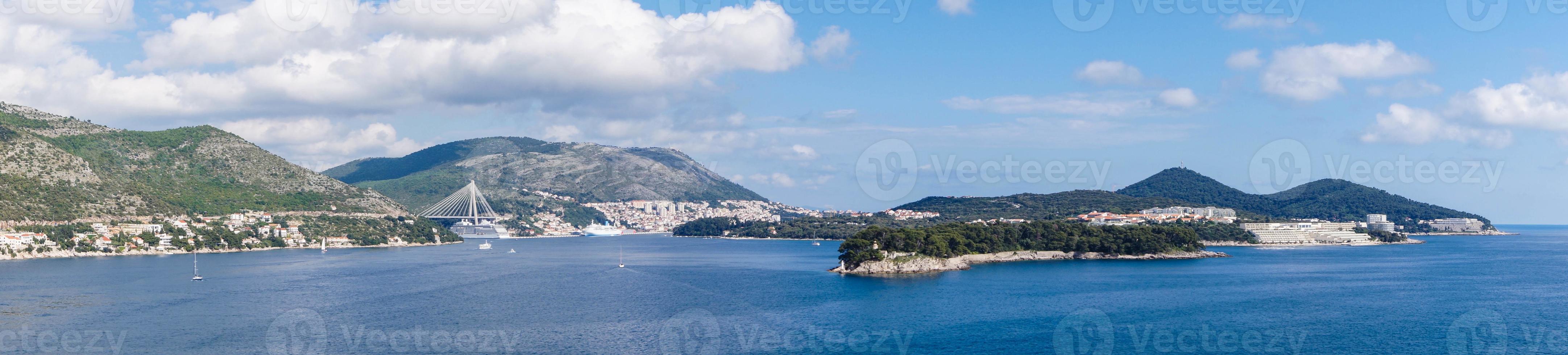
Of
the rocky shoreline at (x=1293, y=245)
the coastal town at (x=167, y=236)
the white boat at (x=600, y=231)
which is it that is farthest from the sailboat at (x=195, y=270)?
the white boat at (x=600, y=231)

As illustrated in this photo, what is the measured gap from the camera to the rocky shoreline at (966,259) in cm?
5778

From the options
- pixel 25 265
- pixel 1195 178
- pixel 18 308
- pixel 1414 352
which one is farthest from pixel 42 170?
pixel 1195 178

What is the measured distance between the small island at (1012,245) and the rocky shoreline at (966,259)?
0.19 ft

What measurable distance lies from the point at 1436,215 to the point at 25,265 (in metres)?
171

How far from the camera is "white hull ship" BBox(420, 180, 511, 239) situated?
143000 millimetres

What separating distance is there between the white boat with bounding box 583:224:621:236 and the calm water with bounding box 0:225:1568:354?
312ft

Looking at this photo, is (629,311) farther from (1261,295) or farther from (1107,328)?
(1261,295)

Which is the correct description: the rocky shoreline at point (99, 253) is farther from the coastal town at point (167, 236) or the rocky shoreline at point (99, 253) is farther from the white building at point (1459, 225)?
the white building at point (1459, 225)

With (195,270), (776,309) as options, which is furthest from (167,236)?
(776,309)

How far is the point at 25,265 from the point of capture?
60406 millimetres

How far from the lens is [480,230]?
469 feet

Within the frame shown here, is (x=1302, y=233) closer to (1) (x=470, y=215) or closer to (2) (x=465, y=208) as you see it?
(1) (x=470, y=215)

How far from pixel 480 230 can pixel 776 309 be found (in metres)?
112

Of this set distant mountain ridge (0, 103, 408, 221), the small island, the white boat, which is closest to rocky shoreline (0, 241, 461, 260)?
distant mountain ridge (0, 103, 408, 221)
